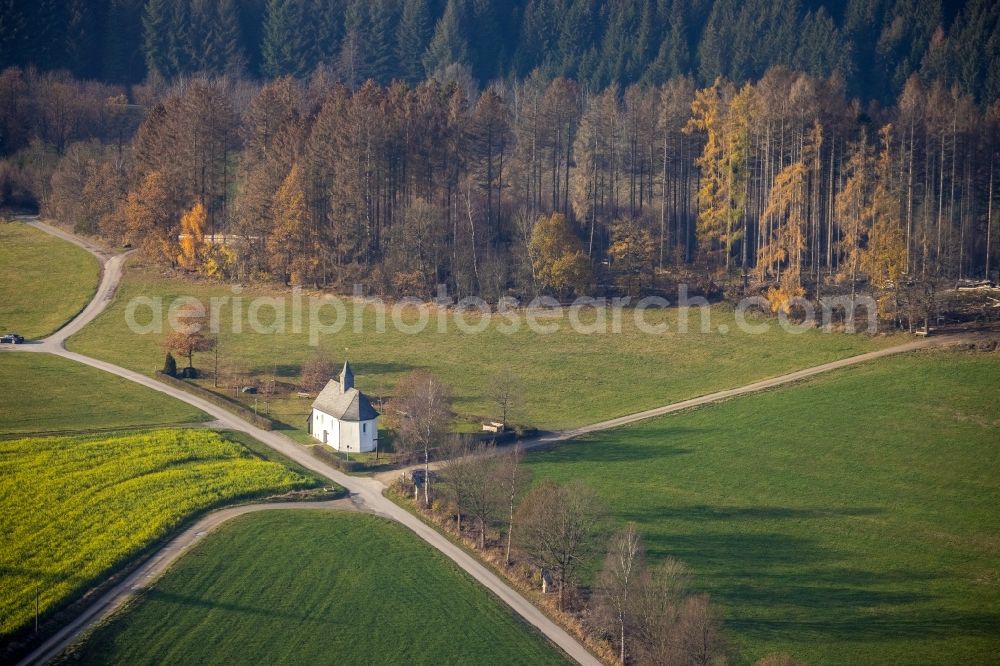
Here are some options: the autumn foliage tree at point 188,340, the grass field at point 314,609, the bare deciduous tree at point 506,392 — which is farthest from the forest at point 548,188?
the grass field at point 314,609

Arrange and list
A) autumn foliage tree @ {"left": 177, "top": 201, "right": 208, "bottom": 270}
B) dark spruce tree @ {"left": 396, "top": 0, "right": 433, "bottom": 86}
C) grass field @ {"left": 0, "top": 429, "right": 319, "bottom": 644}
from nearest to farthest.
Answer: grass field @ {"left": 0, "top": 429, "right": 319, "bottom": 644} → autumn foliage tree @ {"left": 177, "top": 201, "right": 208, "bottom": 270} → dark spruce tree @ {"left": 396, "top": 0, "right": 433, "bottom": 86}

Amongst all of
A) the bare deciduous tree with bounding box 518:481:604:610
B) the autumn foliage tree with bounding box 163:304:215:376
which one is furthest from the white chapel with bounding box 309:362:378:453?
the bare deciduous tree with bounding box 518:481:604:610

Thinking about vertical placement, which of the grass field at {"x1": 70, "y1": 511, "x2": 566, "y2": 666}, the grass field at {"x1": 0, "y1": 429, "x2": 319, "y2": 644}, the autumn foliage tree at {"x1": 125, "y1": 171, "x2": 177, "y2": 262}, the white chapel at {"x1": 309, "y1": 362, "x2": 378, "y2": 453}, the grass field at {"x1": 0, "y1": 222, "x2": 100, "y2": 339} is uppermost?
the autumn foliage tree at {"x1": 125, "y1": 171, "x2": 177, "y2": 262}

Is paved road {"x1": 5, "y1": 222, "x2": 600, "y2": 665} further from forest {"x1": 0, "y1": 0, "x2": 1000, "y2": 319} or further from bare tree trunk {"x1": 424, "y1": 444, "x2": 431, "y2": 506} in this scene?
forest {"x1": 0, "y1": 0, "x2": 1000, "y2": 319}

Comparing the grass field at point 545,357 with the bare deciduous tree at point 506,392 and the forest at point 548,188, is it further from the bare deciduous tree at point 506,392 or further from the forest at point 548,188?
the forest at point 548,188

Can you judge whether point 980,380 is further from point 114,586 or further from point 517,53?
point 517,53

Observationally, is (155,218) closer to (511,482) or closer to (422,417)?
(422,417)

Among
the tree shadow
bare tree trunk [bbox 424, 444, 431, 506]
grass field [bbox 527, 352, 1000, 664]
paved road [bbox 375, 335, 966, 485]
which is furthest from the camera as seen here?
paved road [bbox 375, 335, 966, 485]
